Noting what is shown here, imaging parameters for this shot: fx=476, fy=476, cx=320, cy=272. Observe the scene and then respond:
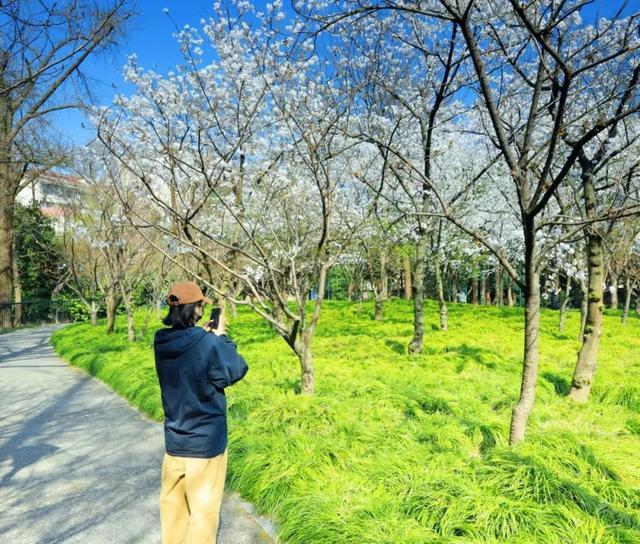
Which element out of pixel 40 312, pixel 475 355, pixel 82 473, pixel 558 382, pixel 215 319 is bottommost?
pixel 82 473

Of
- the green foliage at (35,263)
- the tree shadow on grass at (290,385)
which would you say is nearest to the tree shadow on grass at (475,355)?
the tree shadow on grass at (290,385)

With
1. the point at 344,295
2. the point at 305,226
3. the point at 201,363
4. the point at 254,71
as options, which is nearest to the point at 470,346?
the point at 305,226

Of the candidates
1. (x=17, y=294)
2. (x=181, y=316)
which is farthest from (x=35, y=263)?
(x=181, y=316)

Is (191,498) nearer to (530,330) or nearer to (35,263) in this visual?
(530,330)

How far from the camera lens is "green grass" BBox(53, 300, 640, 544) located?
2.83 metres

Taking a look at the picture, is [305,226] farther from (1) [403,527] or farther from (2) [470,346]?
(1) [403,527]

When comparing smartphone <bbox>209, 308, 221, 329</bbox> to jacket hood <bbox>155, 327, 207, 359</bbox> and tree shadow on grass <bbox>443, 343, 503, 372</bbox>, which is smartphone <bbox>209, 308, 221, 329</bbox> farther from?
tree shadow on grass <bbox>443, 343, 503, 372</bbox>

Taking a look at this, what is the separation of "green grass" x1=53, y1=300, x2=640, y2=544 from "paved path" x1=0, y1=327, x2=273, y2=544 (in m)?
0.43

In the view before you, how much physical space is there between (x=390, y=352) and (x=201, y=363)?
7302 mm

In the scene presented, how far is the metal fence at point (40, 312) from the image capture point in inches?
896

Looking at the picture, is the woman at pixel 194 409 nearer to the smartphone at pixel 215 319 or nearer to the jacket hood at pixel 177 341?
the jacket hood at pixel 177 341

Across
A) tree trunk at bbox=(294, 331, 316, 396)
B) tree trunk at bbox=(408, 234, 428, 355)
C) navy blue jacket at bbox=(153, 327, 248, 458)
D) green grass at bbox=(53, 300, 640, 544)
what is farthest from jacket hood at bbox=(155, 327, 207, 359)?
tree trunk at bbox=(408, 234, 428, 355)

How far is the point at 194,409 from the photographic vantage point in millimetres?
2523

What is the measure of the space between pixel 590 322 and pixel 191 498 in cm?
570
